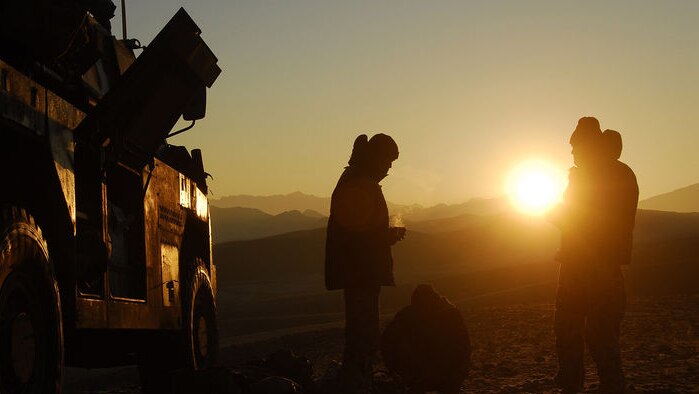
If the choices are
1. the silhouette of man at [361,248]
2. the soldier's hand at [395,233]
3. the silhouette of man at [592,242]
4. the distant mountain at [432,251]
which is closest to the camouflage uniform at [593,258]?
the silhouette of man at [592,242]

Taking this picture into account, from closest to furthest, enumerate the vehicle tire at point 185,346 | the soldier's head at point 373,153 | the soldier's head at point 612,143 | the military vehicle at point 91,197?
1. the military vehicle at point 91,197
2. the soldier's head at point 373,153
3. the soldier's head at point 612,143
4. the vehicle tire at point 185,346

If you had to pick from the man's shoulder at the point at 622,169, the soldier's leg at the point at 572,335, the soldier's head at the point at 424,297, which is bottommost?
the soldier's leg at the point at 572,335

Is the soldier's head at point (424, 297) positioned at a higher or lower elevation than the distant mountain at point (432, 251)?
lower

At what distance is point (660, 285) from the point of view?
28812 millimetres

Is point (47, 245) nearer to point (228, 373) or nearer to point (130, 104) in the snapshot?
point (130, 104)

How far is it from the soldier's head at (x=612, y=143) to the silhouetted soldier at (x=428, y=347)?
1.71 m

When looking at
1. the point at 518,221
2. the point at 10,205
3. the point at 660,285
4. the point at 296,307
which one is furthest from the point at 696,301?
the point at 518,221

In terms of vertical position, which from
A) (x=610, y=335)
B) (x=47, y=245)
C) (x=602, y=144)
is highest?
(x=602, y=144)

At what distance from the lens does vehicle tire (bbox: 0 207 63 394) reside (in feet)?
16.8

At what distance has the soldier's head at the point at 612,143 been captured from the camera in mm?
7980

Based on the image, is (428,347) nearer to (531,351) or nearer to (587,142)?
(587,142)

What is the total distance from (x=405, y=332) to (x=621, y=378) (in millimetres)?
1581

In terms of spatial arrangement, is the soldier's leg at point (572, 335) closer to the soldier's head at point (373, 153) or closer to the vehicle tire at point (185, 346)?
the soldier's head at point (373, 153)


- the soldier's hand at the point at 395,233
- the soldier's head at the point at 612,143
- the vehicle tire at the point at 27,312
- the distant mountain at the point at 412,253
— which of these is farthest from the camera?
the distant mountain at the point at 412,253
